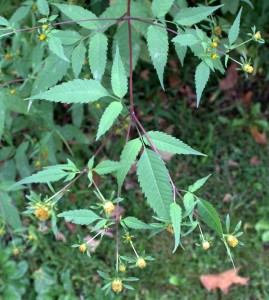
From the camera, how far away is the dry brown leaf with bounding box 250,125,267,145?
2803mm

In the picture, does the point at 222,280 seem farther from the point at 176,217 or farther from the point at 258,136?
the point at 176,217

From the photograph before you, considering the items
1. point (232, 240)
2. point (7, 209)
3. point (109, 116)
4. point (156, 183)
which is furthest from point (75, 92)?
point (7, 209)

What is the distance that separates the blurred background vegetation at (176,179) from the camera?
2379mm

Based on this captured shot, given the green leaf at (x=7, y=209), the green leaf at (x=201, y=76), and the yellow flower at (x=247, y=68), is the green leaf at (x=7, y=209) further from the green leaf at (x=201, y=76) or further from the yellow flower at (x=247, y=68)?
the yellow flower at (x=247, y=68)

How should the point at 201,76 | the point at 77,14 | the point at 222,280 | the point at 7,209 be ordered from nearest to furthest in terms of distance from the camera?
the point at 201,76 < the point at 77,14 < the point at 7,209 < the point at 222,280

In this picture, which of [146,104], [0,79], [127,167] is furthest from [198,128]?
[127,167]

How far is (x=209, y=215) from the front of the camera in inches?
44.6

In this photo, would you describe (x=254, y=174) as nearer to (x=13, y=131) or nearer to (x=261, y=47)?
(x=261, y=47)

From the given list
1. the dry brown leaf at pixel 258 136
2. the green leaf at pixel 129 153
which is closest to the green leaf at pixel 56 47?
the green leaf at pixel 129 153

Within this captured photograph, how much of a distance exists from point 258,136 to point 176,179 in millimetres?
581

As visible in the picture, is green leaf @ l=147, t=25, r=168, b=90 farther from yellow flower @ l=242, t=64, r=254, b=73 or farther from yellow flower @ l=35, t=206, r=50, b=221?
yellow flower @ l=35, t=206, r=50, b=221

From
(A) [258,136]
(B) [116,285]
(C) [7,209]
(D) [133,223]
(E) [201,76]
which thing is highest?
(E) [201,76]

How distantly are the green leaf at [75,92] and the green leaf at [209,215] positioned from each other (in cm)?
39

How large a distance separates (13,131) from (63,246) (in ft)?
2.59
